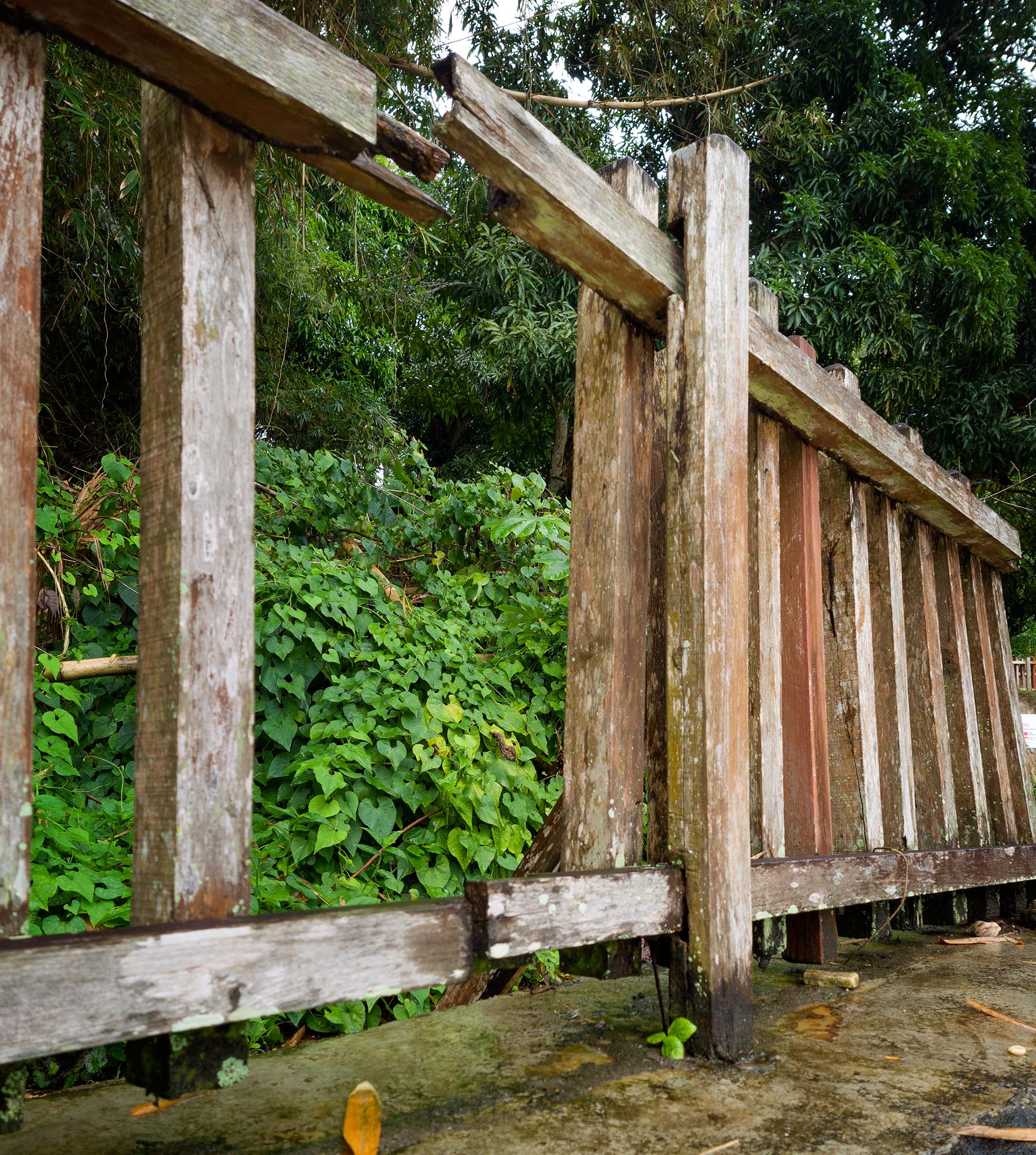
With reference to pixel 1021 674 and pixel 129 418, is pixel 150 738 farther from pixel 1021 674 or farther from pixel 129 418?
pixel 1021 674

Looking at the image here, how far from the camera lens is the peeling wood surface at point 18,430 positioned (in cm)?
107

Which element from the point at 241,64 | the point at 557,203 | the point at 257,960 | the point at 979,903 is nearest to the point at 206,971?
the point at 257,960

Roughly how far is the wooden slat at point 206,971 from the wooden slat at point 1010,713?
335 centimetres

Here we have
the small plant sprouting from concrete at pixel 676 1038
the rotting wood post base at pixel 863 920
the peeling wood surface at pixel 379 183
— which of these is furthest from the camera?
the rotting wood post base at pixel 863 920

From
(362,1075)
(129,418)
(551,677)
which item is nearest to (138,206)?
(129,418)

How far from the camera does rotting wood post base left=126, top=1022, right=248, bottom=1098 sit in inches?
46.4

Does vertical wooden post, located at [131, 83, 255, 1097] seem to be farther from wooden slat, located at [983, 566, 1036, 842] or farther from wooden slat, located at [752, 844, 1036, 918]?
wooden slat, located at [983, 566, 1036, 842]

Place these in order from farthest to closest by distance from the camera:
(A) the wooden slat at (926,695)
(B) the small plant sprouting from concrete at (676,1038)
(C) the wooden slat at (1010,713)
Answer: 1. (C) the wooden slat at (1010,713)
2. (A) the wooden slat at (926,695)
3. (B) the small plant sprouting from concrete at (676,1038)

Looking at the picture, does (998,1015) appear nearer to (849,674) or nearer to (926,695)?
(849,674)

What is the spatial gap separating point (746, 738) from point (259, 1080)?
3.80 feet

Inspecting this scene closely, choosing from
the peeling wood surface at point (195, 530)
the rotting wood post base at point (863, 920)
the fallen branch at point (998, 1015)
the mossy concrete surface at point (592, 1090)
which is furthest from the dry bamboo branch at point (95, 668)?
the fallen branch at point (998, 1015)

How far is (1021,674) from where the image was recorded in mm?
22922

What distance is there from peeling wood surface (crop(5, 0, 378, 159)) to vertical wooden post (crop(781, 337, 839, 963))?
1.58m

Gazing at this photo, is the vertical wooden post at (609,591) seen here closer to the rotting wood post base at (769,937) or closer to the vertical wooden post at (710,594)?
the vertical wooden post at (710,594)
